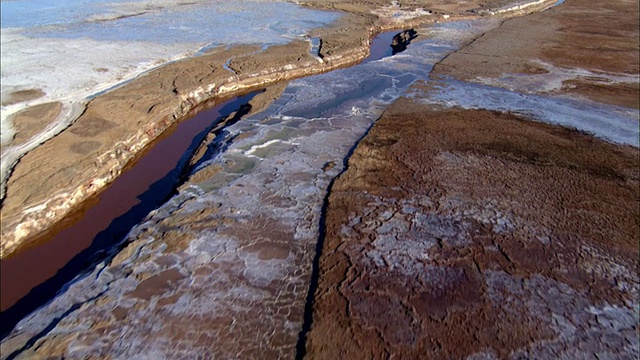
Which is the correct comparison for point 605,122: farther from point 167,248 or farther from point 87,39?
point 87,39

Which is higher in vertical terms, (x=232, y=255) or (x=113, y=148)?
(x=113, y=148)

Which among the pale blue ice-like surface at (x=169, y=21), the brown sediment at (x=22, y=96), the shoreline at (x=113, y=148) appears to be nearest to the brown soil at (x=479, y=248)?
the shoreline at (x=113, y=148)

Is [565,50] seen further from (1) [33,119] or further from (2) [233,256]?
(1) [33,119]

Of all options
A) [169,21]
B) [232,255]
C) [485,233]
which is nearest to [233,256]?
[232,255]

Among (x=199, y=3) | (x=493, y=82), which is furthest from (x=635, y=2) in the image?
(x=199, y=3)

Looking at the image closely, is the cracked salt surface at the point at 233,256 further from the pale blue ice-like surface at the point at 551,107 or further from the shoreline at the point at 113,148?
the pale blue ice-like surface at the point at 551,107

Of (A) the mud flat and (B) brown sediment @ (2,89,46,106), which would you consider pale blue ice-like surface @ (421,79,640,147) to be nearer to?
(A) the mud flat
